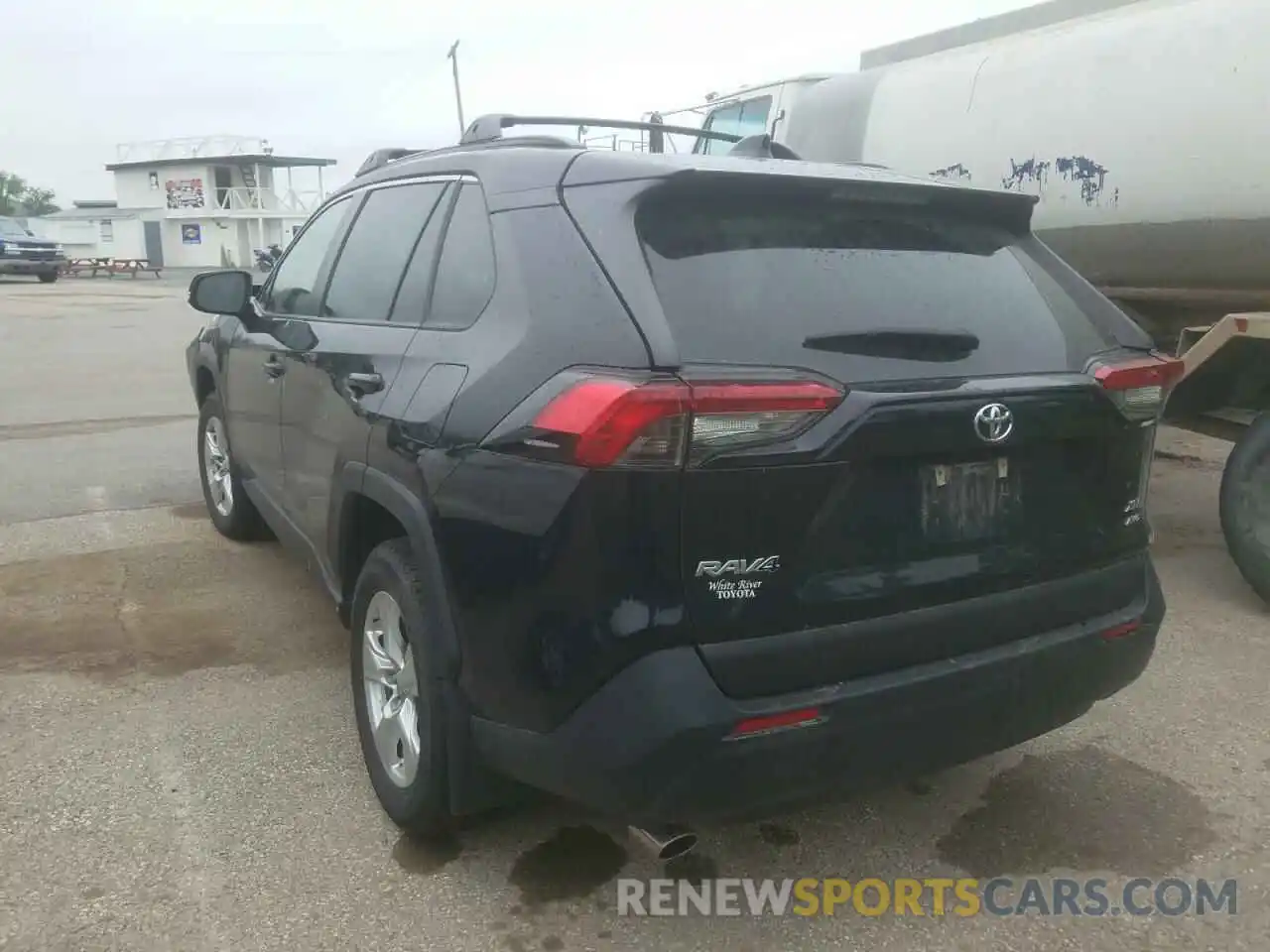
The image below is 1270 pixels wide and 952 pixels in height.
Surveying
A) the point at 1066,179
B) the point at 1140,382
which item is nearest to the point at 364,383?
the point at 1140,382

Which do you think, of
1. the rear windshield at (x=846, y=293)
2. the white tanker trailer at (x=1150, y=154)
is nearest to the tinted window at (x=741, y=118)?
the white tanker trailer at (x=1150, y=154)

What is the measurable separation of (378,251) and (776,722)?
2147 mm

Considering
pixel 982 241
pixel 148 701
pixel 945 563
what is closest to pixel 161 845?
pixel 148 701

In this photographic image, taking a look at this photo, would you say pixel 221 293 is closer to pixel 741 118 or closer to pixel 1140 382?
pixel 1140 382

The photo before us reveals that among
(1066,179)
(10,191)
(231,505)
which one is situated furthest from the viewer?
(10,191)

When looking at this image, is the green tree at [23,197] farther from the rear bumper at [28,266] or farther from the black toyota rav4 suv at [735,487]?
the black toyota rav4 suv at [735,487]

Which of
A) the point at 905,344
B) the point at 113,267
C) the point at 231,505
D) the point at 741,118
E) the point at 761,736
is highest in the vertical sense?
the point at 741,118

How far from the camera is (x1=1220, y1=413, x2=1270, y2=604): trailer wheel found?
490 cm

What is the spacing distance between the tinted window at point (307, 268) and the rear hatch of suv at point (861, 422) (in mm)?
1855

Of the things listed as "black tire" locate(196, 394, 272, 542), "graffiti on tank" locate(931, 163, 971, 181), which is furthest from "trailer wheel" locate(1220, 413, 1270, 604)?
"black tire" locate(196, 394, 272, 542)

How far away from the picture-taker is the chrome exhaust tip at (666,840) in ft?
8.66

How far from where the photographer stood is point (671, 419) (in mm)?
2248

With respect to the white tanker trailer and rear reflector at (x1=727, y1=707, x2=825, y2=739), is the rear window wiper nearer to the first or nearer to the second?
rear reflector at (x1=727, y1=707, x2=825, y2=739)

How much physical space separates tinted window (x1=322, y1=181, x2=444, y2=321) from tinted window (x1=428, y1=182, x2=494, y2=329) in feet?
0.87
